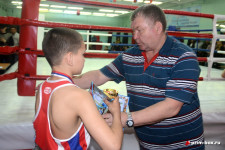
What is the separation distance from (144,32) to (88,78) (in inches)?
20.8

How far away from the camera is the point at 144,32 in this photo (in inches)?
49.4

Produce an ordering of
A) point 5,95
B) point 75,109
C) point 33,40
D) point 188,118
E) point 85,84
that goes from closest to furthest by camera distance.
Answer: point 75,109 < point 188,118 < point 85,84 < point 33,40 < point 5,95

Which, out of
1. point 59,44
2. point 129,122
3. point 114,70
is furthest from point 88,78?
point 59,44

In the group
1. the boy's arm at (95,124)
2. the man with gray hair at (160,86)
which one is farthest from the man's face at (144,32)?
the boy's arm at (95,124)

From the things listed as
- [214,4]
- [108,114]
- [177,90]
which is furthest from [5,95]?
[214,4]

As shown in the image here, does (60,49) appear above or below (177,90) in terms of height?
above

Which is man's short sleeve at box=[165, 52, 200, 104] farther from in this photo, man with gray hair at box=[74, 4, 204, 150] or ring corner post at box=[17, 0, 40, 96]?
ring corner post at box=[17, 0, 40, 96]

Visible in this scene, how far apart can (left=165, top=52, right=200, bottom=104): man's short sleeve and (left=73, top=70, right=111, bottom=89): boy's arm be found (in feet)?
1.78

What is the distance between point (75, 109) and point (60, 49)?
10.6 inches

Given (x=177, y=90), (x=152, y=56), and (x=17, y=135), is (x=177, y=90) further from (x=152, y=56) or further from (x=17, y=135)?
(x=17, y=135)

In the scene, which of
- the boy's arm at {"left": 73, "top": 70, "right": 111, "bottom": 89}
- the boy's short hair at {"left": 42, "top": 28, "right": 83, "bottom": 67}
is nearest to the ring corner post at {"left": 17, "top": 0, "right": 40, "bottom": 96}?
the boy's arm at {"left": 73, "top": 70, "right": 111, "bottom": 89}

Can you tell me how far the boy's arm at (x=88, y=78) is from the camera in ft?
4.74

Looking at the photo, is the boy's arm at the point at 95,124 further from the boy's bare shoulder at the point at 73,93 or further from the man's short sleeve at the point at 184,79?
the man's short sleeve at the point at 184,79

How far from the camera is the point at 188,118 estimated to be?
50.8 inches
